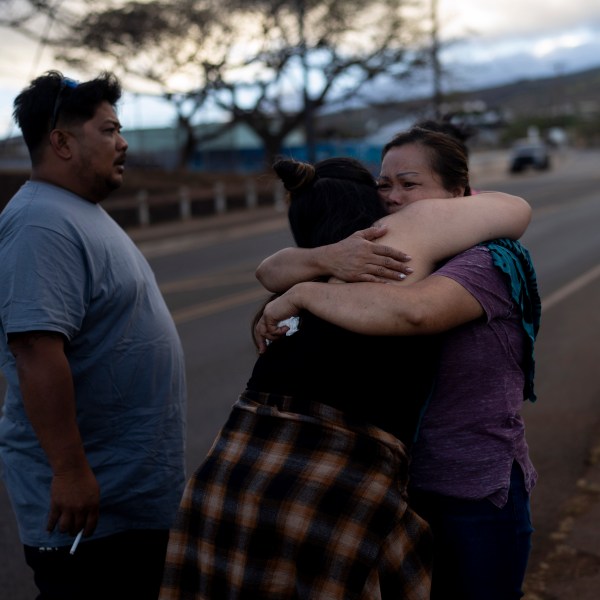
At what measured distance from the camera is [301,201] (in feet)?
A: 7.45

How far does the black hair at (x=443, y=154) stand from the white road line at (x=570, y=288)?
8501 millimetres

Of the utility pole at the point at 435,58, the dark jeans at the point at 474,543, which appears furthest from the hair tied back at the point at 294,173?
the utility pole at the point at 435,58

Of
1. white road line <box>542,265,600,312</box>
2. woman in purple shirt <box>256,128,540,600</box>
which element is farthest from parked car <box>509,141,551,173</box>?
woman in purple shirt <box>256,128,540,600</box>

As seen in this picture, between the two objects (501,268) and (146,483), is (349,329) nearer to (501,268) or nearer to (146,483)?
(501,268)

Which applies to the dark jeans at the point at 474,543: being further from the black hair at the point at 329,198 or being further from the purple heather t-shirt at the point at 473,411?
the black hair at the point at 329,198

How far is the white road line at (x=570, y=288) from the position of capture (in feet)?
36.4

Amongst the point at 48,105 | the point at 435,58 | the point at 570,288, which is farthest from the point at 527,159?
the point at 48,105

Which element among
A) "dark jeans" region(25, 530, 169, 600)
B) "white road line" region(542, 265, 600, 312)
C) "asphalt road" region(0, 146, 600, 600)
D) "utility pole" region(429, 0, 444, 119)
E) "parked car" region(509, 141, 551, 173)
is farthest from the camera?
"parked car" region(509, 141, 551, 173)

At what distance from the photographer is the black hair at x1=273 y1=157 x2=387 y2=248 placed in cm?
225

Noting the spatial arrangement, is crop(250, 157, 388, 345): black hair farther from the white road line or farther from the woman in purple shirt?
the white road line

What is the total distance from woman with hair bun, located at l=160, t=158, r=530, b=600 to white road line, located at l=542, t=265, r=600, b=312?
881cm

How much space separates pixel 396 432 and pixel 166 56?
3322 cm

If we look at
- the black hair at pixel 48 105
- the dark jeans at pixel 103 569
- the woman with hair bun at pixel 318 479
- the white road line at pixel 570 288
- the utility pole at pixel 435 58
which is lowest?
the white road line at pixel 570 288

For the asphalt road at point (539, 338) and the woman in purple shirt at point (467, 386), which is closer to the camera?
the woman in purple shirt at point (467, 386)
